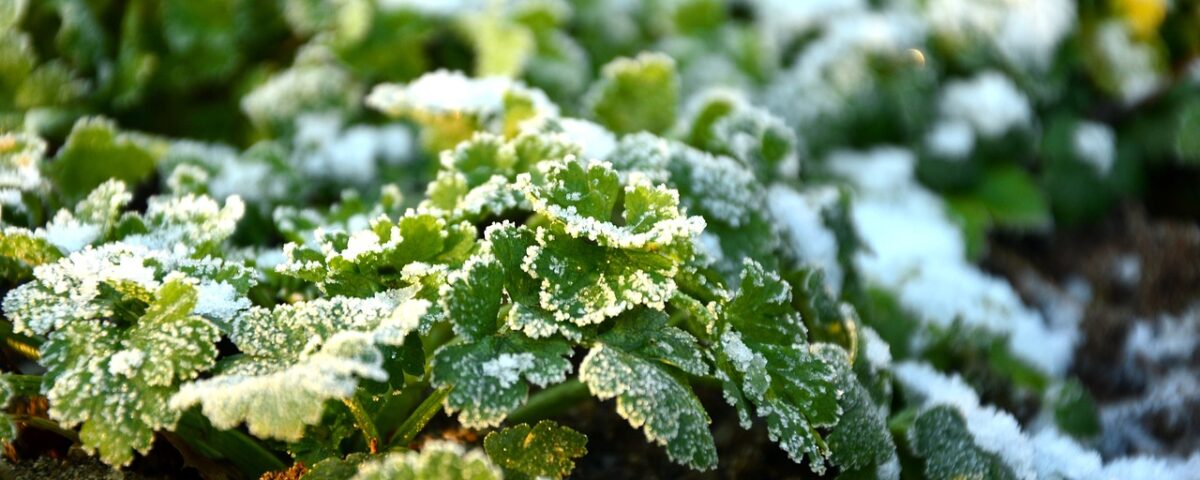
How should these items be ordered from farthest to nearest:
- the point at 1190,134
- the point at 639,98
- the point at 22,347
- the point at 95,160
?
the point at 1190,134 → the point at 639,98 → the point at 95,160 → the point at 22,347

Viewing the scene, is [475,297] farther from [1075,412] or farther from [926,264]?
[926,264]

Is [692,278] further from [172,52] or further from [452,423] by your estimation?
[172,52]

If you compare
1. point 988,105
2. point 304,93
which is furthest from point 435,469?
point 988,105

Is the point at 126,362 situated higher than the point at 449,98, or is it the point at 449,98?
the point at 449,98

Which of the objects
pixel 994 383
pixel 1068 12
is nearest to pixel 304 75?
pixel 994 383

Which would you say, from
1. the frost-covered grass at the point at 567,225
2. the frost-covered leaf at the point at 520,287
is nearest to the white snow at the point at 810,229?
the frost-covered grass at the point at 567,225

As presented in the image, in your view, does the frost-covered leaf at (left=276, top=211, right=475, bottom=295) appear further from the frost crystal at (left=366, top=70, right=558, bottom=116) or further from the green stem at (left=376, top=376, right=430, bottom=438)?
the frost crystal at (left=366, top=70, right=558, bottom=116)

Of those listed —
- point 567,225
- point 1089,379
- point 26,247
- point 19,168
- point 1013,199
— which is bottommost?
point 1089,379
